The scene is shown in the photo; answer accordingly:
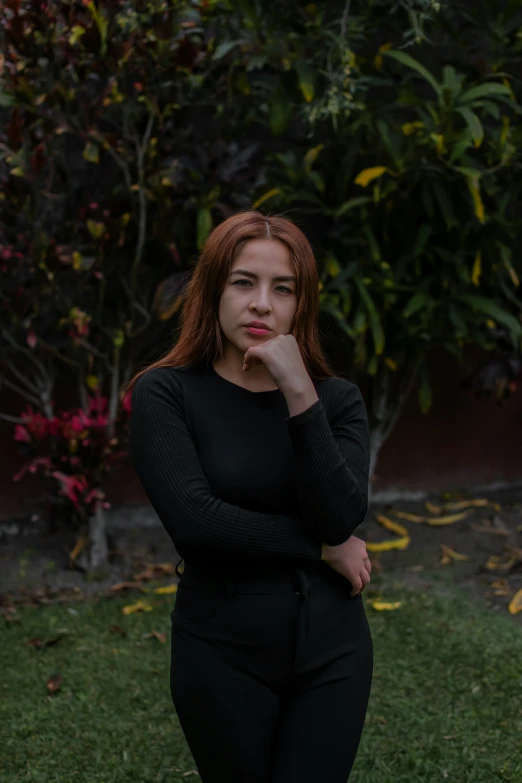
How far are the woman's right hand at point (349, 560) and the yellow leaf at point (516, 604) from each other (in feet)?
8.53

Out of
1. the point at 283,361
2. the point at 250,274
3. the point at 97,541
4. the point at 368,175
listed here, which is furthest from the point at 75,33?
the point at 283,361

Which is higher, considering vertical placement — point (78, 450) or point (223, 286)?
point (223, 286)

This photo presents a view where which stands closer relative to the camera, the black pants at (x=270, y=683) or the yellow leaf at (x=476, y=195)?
the black pants at (x=270, y=683)

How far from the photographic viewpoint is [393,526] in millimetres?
5180

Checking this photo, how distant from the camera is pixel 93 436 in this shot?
4.32 metres

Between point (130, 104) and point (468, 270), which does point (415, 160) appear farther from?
point (130, 104)

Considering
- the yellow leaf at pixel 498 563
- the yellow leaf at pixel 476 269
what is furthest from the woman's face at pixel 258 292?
the yellow leaf at pixel 498 563

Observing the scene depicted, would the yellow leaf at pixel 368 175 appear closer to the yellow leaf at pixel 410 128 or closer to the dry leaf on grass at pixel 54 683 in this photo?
the yellow leaf at pixel 410 128

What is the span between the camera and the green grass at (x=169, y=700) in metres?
2.96

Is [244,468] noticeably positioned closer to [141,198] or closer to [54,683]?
[54,683]

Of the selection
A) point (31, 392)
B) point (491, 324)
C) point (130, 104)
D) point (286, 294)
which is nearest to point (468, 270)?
point (491, 324)

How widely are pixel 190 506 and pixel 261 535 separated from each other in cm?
16

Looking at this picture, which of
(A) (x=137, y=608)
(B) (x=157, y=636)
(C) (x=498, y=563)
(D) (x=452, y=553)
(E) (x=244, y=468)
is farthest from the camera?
(D) (x=452, y=553)

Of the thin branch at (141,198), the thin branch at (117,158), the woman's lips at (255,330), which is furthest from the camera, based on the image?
the thin branch at (141,198)
